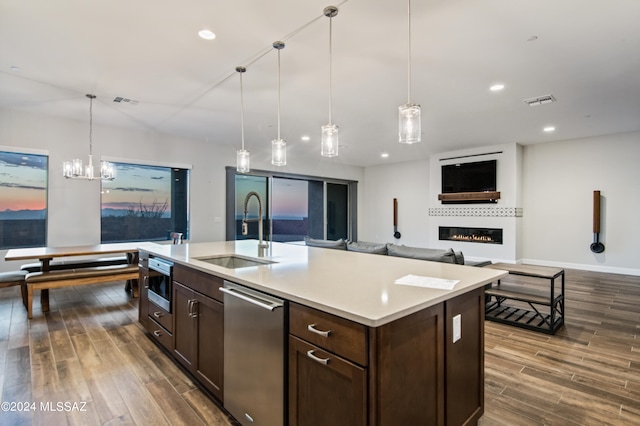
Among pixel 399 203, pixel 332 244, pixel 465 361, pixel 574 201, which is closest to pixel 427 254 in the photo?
pixel 332 244

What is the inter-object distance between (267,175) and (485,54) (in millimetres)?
5979

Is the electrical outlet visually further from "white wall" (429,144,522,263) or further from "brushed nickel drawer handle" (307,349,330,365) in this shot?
"white wall" (429,144,522,263)

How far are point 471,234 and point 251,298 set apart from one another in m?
7.50

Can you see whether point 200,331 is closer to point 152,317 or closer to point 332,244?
point 152,317

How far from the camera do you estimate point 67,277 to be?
159 inches

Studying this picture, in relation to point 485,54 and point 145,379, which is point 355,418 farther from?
point 485,54

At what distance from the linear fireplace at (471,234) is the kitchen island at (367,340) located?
6283 mm

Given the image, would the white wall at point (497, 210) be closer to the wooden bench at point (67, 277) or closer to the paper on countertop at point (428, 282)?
the paper on countertop at point (428, 282)

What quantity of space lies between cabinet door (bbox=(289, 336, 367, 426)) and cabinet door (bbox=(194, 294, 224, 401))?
2.28 ft

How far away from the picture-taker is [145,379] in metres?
2.41

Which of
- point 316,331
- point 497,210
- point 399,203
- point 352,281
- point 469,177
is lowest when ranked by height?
point 316,331

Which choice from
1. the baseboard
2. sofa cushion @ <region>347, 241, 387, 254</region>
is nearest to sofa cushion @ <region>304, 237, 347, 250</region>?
sofa cushion @ <region>347, 241, 387, 254</region>

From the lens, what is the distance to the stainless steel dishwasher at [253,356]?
1553 mm

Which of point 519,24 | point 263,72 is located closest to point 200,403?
point 263,72
